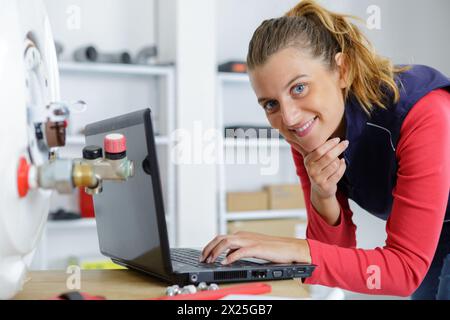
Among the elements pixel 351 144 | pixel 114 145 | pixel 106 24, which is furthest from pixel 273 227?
pixel 114 145

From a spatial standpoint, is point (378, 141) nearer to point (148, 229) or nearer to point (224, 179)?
point (148, 229)

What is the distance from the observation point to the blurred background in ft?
7.92

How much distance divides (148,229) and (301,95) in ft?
1.18

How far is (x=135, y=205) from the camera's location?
635 mm

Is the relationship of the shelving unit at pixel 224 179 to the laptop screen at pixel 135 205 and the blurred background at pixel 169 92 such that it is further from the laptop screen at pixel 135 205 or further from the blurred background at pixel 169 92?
the laptop screen at pixel 135 205

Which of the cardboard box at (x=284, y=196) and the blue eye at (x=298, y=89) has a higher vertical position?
the blue eye at (x=298, y=89)

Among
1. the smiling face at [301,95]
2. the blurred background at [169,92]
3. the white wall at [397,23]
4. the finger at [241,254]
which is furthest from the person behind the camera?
the blurred background at [169,92]

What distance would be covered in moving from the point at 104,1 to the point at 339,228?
6.61ft

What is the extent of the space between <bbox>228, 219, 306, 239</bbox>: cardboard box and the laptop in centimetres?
176

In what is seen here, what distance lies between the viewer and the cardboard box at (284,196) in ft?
8.47

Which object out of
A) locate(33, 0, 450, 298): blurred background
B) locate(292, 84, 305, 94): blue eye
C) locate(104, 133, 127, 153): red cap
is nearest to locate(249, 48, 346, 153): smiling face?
locate(292, 84, 305, 94): blue eye

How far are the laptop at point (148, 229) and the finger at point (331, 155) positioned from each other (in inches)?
9.1

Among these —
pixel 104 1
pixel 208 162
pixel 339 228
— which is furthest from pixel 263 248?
pixel 104 1

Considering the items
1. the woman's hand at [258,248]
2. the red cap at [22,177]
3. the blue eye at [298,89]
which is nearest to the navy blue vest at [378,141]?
the blue eye at [298,89]
